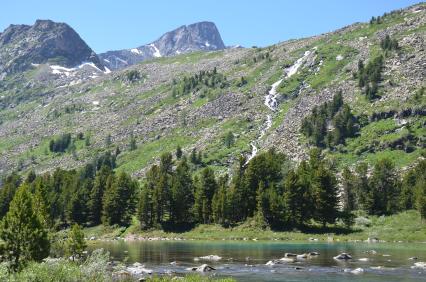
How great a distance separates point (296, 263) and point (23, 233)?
33947mm

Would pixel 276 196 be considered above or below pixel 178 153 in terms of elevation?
below

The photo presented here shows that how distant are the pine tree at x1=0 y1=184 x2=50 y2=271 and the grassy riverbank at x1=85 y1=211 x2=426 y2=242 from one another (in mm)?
61688

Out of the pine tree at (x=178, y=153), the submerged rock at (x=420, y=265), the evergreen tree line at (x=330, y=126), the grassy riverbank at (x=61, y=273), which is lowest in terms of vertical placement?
the submerged rock at (x=420, y=265)

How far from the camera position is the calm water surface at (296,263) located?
53.7 meters

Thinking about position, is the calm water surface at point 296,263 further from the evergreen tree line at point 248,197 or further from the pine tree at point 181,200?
the pine tree at point 181,200

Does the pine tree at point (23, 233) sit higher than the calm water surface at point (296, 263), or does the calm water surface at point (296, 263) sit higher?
the pine tree at point (23, 233)

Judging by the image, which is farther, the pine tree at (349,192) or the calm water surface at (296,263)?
the pine tree at (349,192)

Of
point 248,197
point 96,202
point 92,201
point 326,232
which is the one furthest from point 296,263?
point 96,202

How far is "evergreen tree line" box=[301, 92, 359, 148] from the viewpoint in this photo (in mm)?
176900

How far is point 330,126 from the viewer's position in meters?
185

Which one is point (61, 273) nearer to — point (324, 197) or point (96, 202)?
point (324, 197)

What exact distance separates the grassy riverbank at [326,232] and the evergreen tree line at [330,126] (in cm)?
6325

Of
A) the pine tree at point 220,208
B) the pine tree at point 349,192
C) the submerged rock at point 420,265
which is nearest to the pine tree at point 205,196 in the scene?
the pine tree at point 220,208

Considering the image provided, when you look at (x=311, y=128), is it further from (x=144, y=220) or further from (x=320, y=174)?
(x=144, y=220)
